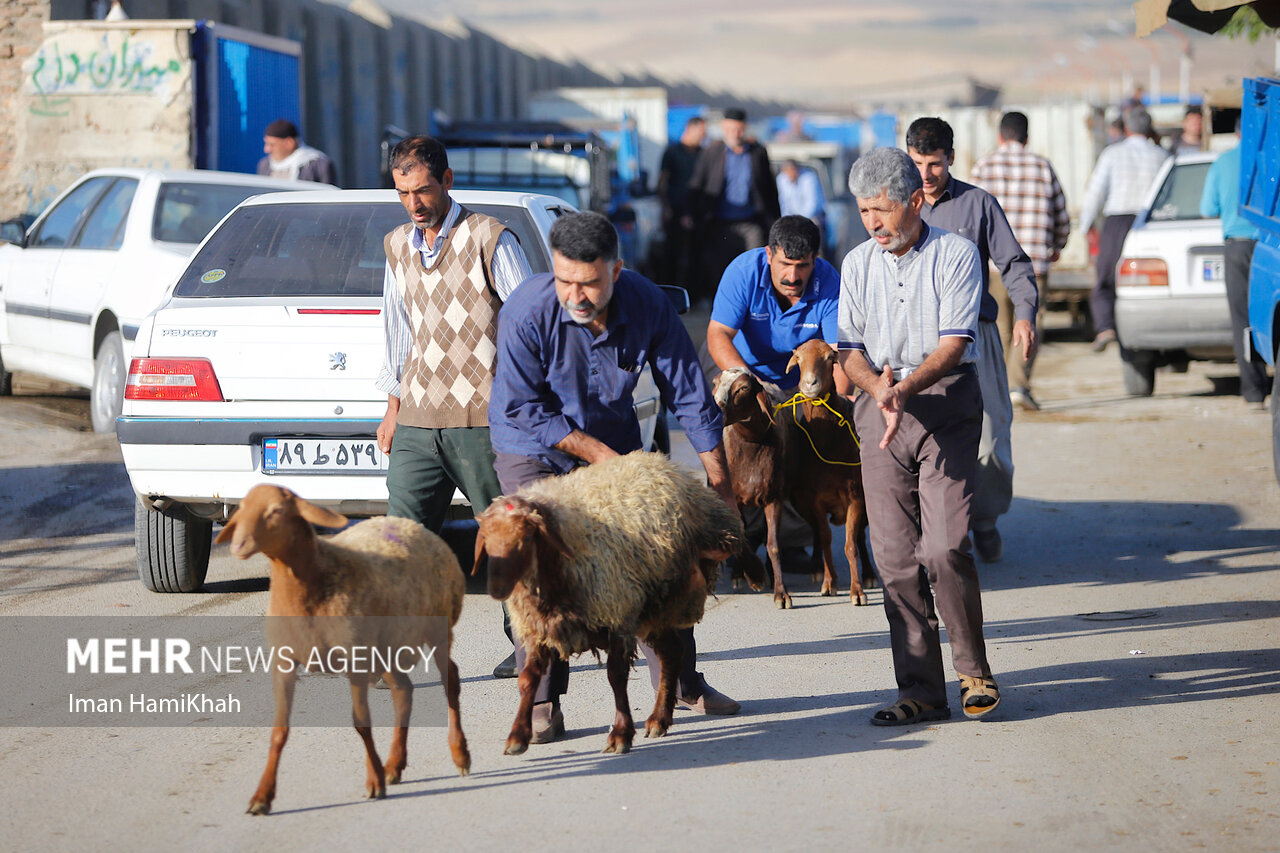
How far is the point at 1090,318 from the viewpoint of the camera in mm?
20266

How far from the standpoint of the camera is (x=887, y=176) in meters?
5.11

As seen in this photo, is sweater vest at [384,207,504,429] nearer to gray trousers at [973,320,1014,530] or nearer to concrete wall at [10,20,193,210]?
gray trousers at [973,320,1014,530]

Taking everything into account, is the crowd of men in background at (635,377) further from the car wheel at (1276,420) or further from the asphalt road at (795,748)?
the car wheel at (1276,420)

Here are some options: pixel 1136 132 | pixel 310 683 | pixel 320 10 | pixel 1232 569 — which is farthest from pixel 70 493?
pixel 320 10

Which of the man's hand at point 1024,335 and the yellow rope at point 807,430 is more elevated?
the man's hand at point 1024,335

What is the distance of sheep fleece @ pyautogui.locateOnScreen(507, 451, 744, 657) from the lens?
4.67 meters

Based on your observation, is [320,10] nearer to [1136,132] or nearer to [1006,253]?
[1136,132]

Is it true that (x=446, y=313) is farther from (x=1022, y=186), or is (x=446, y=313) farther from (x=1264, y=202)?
(x=1022, y=186)

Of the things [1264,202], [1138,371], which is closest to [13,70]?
[1138,371]

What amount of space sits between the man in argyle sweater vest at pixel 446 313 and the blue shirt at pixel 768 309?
75.1 inches

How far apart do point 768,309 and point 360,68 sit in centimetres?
1784

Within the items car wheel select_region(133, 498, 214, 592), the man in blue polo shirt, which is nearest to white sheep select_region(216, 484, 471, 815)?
car wheel select_region(133, 498, 214, 592)

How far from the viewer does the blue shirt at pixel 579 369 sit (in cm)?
498

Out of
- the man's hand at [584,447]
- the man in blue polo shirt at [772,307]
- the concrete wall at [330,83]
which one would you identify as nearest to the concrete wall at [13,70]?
the concrete wall at [330,83]
